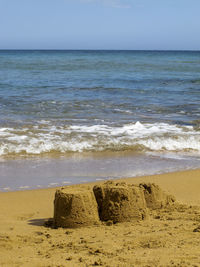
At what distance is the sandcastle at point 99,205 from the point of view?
422 cm

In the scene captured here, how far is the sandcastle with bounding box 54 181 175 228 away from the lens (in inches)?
166

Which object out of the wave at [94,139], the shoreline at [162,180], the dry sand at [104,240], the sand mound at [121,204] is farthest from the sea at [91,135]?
the sand mound at [121,204]

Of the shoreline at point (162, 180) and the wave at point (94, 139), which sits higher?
the wave at point (94, 139)

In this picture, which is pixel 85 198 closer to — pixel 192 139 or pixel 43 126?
pixel 192 139

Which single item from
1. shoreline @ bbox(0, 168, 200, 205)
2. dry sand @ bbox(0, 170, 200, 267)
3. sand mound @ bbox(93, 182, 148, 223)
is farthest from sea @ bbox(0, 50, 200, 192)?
sand mound @ bbox(93, 182, 148, 223)

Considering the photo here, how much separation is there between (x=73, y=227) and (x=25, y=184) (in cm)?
232

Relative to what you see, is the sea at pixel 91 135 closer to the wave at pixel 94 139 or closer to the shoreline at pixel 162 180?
the wave at pixel 94 139

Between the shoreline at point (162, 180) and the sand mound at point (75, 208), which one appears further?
the shoreline at point (162, 180)

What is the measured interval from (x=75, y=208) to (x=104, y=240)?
553 mm

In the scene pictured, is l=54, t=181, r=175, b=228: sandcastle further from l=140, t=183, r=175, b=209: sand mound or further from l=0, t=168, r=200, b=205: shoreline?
l=0, t=168, r=200, b=205: shoreline

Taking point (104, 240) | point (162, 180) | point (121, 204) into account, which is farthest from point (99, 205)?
point (162, 180)

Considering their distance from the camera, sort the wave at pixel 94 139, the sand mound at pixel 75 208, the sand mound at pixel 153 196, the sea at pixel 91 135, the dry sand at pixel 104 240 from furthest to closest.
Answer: the wave at pixel 94 139 → the sea at pixel 91 135 → the sand mound at pixel 153 196 → the sand mound at pixel 75 208 → the dry sand at pixel 104 240

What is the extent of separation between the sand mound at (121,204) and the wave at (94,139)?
4306 mm

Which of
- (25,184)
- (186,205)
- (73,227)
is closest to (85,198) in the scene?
(73,227)
